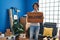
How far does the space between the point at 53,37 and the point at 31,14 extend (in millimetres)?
1022

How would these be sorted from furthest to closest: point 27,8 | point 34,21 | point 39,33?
1. point 27,8
2. point 39,33
3. point 34,21

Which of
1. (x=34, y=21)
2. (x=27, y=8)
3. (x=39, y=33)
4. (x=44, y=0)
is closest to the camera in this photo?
(x=34, y=21)

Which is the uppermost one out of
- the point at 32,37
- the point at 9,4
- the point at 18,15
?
the point at 9,4

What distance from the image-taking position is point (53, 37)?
412cm

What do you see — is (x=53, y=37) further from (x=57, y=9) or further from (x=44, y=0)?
(x=44, y=0)

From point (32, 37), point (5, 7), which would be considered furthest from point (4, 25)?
point (32, 37)

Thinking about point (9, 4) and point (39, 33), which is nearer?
point (39, 33)

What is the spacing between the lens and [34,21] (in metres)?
4.11

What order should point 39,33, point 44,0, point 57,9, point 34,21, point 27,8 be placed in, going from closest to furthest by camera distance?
point 34,21, point 39,33, point 57,9, point 44,0, point 27,8

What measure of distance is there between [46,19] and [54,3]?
2.38ft

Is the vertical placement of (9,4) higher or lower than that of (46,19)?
higher

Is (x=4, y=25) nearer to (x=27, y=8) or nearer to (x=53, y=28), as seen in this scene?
(x=27, y=8)

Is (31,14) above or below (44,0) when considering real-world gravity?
below

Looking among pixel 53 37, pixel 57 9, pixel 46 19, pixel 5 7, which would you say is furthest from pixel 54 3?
pixel 5 7
